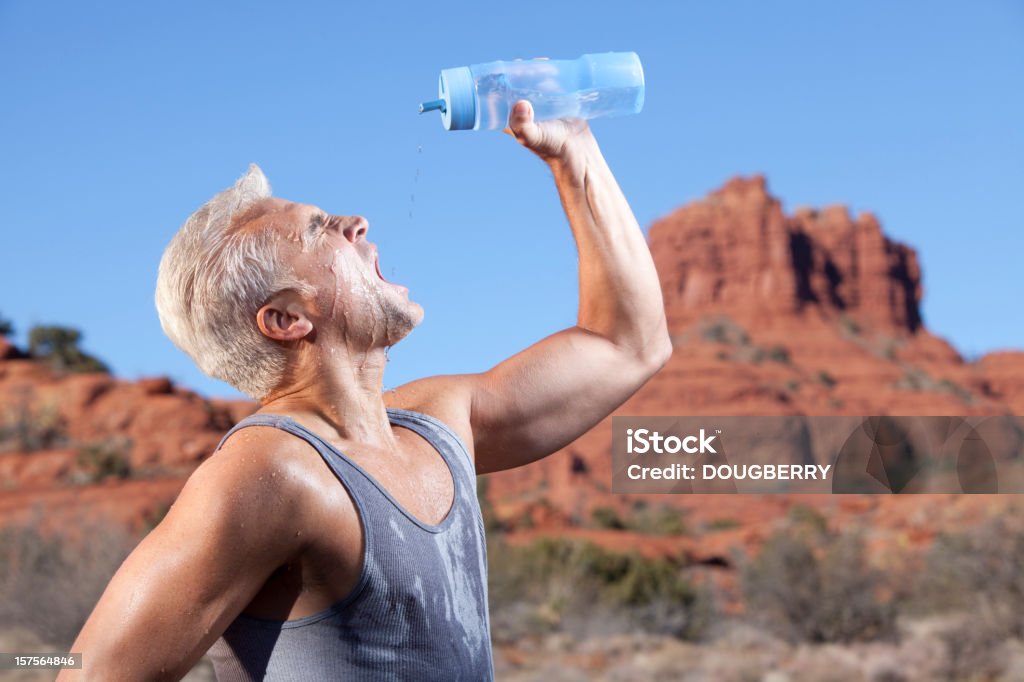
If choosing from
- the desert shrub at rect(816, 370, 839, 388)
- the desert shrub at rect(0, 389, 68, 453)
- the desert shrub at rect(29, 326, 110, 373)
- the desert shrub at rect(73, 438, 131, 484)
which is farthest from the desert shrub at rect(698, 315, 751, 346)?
the desert shrub at rect(73, 438, 131, 484)

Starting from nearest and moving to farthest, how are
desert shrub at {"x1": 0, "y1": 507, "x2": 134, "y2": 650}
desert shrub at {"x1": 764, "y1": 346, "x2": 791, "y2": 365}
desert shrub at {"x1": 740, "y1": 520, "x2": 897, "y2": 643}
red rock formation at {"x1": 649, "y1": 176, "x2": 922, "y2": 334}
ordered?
desert shrub at {"x1": 0, "y1": 507, "x2": 134, "y2": 650} → desert shrub at {"x1": 740, "y1": 520, "x2": 897, "y2": 643} → desert shrub at {"x1": 764, "y1": 346, "x2": 791, "y2": 365} → red rock formation at {"x1": 649, "y1": 176, "x2": 922, "y2": 334}

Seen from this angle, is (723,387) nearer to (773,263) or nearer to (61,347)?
(773,263)

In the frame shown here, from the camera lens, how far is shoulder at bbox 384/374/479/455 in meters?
1.95

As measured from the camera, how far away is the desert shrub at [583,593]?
18000mm

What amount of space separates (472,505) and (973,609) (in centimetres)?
1671

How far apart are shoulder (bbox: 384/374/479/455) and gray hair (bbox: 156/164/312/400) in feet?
0.98

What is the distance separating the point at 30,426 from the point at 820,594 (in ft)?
62.8

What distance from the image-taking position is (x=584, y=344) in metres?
2.06

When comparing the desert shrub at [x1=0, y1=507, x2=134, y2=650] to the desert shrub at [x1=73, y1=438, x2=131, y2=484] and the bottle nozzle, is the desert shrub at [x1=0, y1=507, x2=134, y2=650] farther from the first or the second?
the bottle nozzle

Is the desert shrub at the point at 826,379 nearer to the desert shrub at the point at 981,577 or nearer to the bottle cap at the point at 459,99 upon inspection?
the desert shrub at the point at 981,577

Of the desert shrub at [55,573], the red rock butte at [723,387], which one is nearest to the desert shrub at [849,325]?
Answer: the red rock butte at [723,387]

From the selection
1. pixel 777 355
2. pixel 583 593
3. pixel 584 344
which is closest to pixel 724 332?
pixel 777 355

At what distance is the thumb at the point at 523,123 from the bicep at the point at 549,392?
1.18ft

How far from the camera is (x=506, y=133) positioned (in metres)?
2.01
